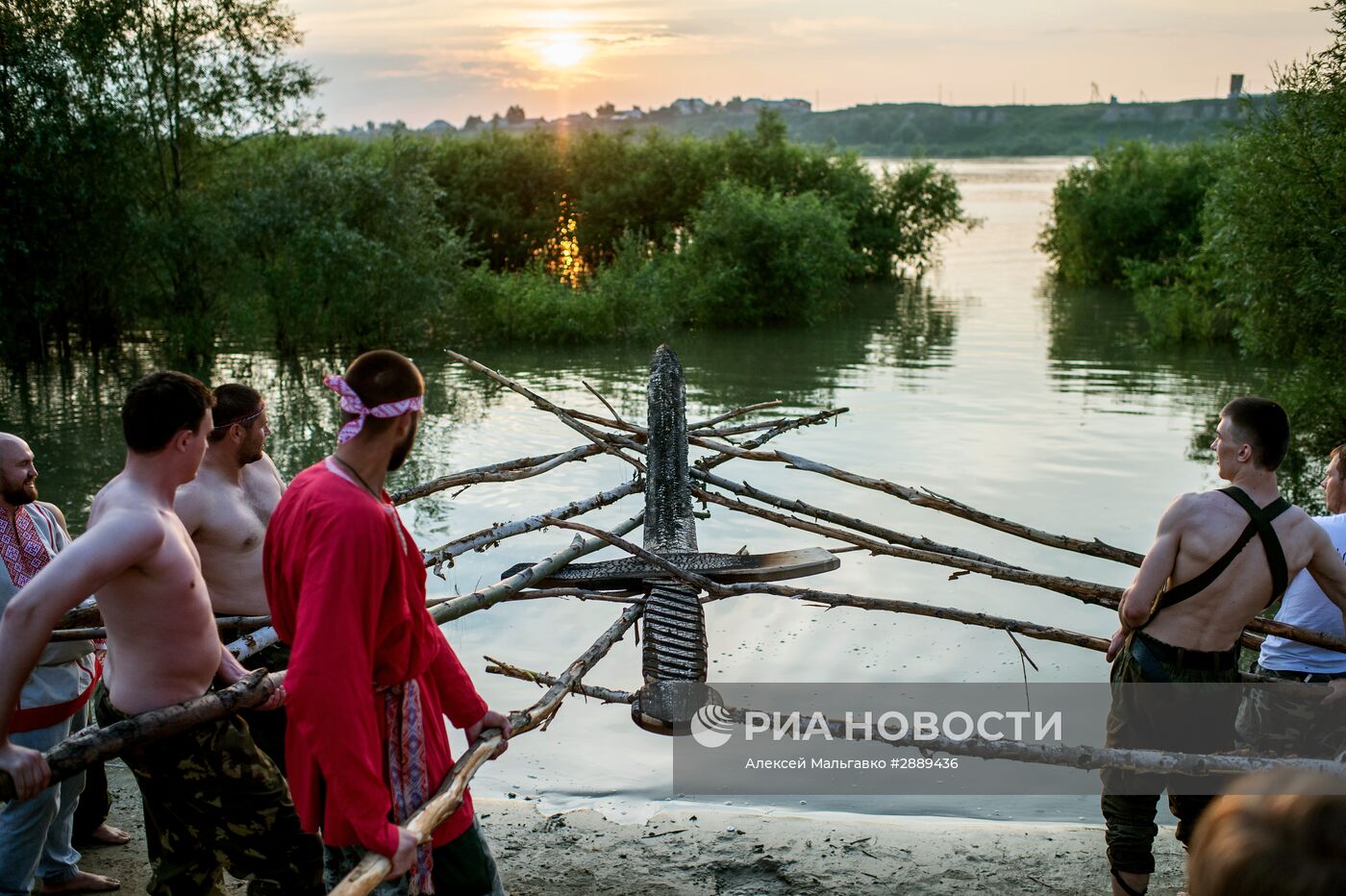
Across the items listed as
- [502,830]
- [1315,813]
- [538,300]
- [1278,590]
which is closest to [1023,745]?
[1278,590]

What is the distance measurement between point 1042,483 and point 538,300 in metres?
14.3

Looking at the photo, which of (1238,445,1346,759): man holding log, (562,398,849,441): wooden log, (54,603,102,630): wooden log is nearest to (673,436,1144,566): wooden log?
(562,398,849,441): wooden log

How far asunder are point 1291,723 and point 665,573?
2702 mm

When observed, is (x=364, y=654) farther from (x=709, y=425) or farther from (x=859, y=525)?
(x=709, y=425)

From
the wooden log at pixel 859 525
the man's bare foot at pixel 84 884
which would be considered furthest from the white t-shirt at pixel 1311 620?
the man's bare foot at pixel 84 884

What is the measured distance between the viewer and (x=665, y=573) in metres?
3.74

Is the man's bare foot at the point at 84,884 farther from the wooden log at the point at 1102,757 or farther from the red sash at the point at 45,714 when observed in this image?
the wooden log at the point at 1102,757

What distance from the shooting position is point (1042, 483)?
1437 cm

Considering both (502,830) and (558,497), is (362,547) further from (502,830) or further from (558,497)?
(558,497)

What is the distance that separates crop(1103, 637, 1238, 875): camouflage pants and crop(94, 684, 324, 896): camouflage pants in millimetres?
2771

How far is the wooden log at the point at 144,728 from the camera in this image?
A: 311 centimetres

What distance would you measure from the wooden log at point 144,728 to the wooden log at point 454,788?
70cm

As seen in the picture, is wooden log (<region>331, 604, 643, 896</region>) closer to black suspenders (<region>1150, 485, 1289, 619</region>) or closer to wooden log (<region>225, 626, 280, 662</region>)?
wooden log (<region>225, 626, 280, 662</region>)

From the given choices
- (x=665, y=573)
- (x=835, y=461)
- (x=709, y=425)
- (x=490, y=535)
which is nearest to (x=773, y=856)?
(x=490, y=535)
